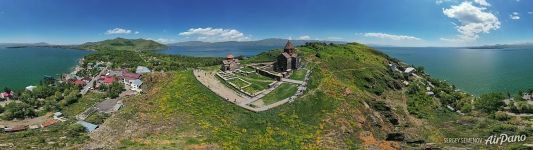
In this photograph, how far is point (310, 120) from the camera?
5428 cm

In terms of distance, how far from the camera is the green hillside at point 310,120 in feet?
153

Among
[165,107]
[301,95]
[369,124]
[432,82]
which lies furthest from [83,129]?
[432,82]

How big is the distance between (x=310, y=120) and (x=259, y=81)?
649 inches

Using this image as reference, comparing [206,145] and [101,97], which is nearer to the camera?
[206,145]

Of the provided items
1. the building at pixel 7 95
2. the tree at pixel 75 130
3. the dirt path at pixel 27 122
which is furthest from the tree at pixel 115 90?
A: the tree at pixel 75 130

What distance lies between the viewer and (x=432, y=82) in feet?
334

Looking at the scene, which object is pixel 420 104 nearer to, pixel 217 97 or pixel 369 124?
pixel 369 124

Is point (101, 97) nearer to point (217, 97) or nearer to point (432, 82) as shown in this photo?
point (217, 97)

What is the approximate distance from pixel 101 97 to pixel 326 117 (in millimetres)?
→ 40285

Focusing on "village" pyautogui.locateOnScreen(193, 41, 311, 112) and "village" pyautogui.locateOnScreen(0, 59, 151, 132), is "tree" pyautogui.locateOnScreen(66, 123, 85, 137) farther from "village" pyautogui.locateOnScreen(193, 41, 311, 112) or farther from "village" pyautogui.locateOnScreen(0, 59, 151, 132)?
"village" pyautogui.locateOnScreen(193, 41, 311, 112)

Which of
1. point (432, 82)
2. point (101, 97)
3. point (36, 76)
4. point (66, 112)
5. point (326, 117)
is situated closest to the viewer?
point (326, 117)

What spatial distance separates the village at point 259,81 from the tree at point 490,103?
33605mm

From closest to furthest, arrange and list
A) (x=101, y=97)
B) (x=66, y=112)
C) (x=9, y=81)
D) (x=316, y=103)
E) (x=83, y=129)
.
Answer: (x=83, y=129) → (x=316, y=103) → (x=66, y=112) → (x=101, y=97) → (x=9, y=81)

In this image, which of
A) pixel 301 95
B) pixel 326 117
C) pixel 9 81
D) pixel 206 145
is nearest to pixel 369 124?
pixel 326 117
